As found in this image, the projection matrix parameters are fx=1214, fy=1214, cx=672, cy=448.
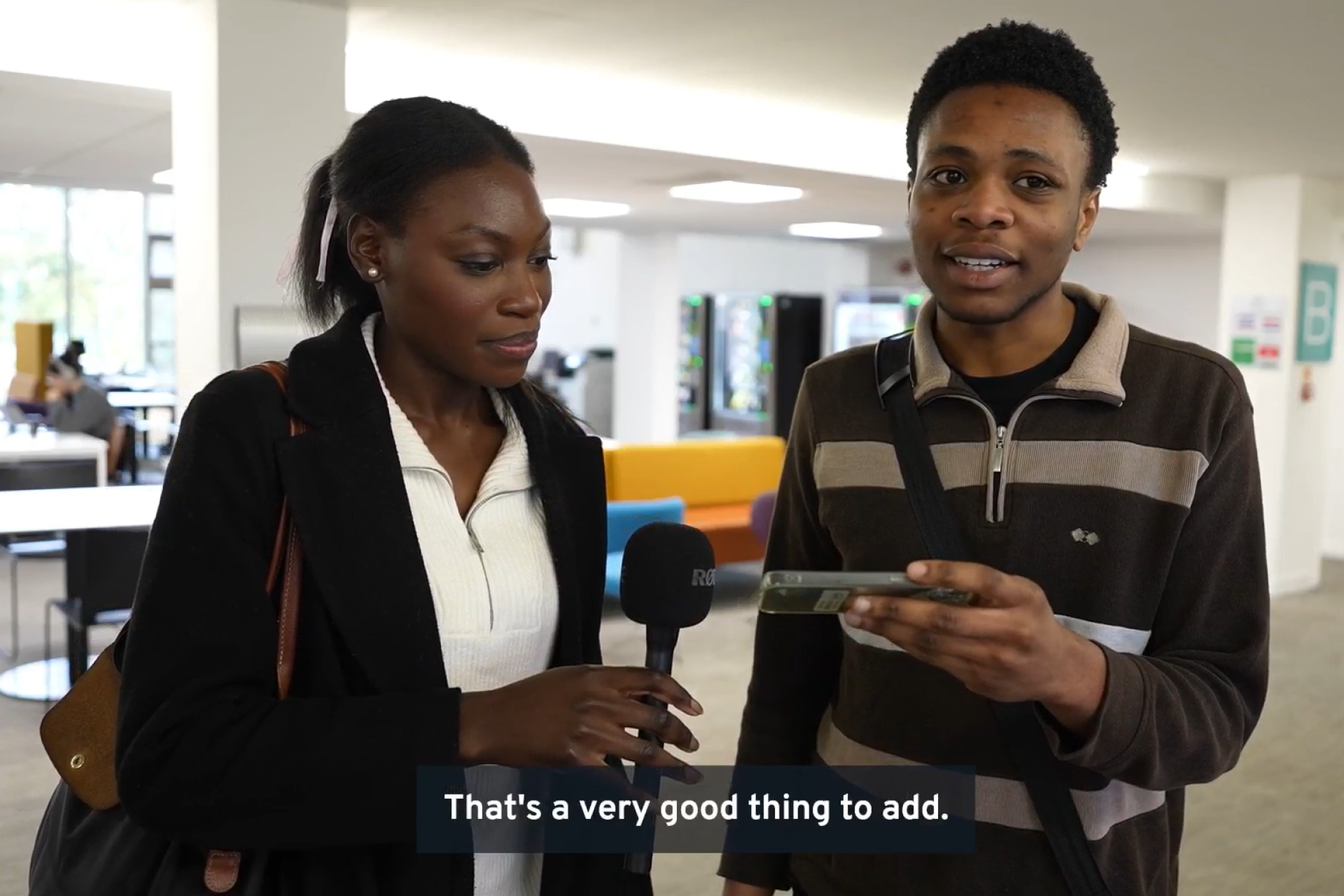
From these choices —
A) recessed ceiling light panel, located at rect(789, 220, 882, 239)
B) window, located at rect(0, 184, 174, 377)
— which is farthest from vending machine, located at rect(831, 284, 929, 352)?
window, located at rect(0, 184, 174, 377)

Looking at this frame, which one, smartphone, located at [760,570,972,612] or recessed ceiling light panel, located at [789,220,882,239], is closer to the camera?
smartphone, located at [760,570,972,612]

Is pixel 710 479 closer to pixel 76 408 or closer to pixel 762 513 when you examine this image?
pixel 762 513

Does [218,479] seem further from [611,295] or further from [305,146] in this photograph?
[611,295]

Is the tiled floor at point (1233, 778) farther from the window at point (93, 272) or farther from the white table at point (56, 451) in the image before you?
A: the window at point (93, 272)

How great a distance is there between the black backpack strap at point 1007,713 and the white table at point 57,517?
10.7 feet

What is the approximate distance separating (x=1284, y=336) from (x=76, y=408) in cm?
862

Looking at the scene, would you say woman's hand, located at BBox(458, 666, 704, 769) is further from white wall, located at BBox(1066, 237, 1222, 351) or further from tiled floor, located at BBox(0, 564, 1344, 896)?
white wall, located at BBox(1066, 237, 1222, 351)

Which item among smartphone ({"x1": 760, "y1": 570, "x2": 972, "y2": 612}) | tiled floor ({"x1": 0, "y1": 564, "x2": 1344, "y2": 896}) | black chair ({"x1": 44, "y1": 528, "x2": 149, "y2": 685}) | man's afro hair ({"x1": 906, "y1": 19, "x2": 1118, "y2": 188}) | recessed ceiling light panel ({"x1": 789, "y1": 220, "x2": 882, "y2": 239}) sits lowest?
tiled floor ({"x1": 0, "y1": 564, "x2": 1344, "y2": 896})

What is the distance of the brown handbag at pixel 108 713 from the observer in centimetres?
120

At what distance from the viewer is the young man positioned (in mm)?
1278

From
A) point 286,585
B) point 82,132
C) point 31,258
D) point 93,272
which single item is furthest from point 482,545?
point 93,272

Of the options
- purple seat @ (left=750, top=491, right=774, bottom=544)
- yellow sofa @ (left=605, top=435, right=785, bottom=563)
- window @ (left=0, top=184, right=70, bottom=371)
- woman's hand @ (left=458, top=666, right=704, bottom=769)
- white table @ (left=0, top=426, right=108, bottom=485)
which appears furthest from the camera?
window @ (left=0, top=184, right=70, bottom=371)

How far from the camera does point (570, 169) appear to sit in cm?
743

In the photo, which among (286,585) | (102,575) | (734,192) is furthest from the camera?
(734,192)
